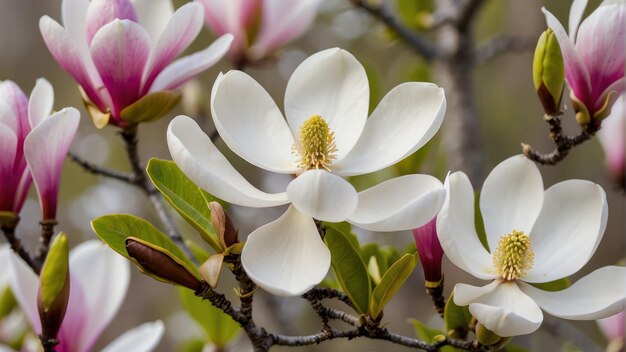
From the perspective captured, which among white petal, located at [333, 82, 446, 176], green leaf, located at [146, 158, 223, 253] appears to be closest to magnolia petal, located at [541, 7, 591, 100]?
white petal, located at [333, 82, 446, 176]

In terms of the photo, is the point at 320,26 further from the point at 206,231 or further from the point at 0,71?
the point at 206,231

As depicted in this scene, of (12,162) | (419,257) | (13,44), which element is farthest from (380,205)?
(13,44)

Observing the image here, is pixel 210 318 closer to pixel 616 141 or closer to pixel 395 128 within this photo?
pixel 395 128

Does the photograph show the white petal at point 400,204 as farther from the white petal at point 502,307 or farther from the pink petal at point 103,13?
the pink petal at point 103,13

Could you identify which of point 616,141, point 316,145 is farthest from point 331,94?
point 616,141

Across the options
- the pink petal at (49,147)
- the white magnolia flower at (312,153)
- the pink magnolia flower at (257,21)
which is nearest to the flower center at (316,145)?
the white magnolia flower at (312,153)

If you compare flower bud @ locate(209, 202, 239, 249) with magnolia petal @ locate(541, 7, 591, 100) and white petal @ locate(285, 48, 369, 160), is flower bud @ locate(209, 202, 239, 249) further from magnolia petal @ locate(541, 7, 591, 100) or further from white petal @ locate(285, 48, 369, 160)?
magnolia petal @ locate(541, 7, 591, 100)
